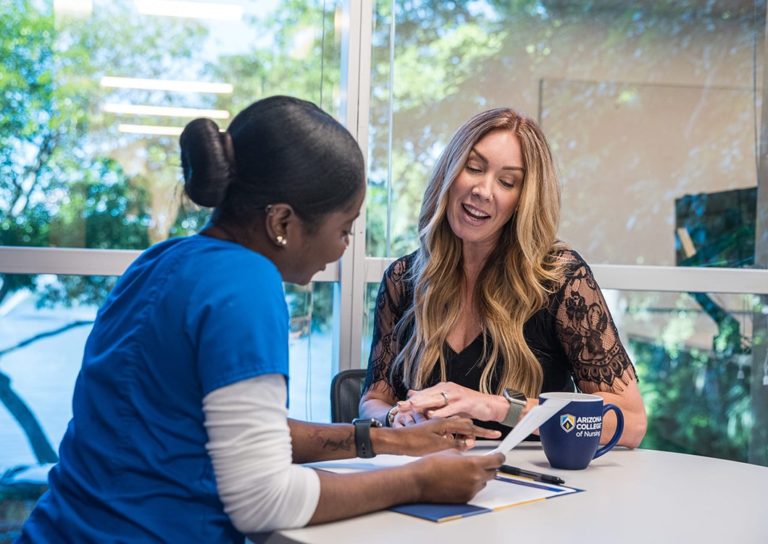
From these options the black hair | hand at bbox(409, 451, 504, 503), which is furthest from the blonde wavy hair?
the black hair

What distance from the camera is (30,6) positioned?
305 cm

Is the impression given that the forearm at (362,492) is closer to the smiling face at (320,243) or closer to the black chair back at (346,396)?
the smiling face at (320,243)

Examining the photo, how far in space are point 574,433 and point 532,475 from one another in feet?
0.40

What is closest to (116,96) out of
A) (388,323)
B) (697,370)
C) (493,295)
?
(388,323)

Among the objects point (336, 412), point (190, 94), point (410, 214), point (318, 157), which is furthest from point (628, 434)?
point (190, 94)

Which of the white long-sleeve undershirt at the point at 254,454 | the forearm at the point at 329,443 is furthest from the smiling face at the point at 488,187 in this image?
the white long-sleeve undershirt at the point at 254,454

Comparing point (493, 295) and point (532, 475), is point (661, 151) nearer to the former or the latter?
point (493, 295)

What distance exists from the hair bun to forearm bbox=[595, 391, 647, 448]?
102 cm

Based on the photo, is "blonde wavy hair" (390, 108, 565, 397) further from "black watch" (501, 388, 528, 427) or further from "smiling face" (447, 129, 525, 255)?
"black watch" (501, 388, 528, 427)

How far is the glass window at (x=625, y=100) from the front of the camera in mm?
3541

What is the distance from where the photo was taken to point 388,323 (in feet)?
8.14

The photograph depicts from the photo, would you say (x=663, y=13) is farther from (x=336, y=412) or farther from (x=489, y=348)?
(x=336, y=412)

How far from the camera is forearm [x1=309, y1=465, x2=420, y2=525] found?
1.24 meters

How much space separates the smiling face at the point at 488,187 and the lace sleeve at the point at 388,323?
0.80 ft
